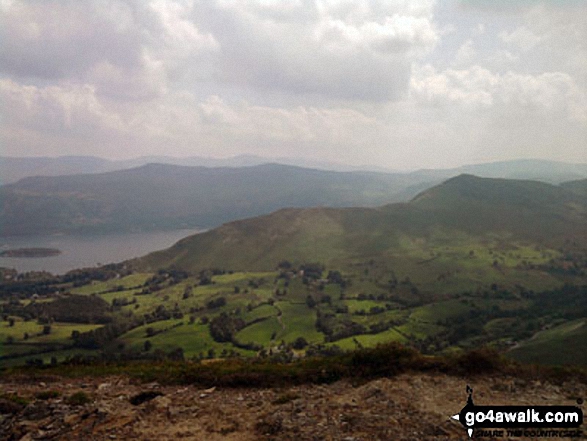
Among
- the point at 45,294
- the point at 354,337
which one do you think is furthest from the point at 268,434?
the point at 45,294

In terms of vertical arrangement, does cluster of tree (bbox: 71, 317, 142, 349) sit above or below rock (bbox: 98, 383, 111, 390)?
below

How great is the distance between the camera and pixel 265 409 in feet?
51.9

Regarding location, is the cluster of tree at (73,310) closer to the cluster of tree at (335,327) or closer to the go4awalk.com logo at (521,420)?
the cluster of tree at (335,327)

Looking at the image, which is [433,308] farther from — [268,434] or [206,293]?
[268,434]

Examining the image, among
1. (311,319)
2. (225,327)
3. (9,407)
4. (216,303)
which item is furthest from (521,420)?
(216,303)

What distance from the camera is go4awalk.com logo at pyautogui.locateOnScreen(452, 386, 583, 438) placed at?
44.0ft

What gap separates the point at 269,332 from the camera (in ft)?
416

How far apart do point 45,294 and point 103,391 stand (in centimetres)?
22353

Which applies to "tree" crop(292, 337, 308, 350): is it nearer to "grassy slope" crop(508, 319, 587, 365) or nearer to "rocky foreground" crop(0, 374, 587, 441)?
"grassy slope" crop(508, 319, 587, 365)

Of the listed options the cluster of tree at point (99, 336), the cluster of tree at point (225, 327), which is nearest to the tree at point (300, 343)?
the cluster of tree at point (225, 327)

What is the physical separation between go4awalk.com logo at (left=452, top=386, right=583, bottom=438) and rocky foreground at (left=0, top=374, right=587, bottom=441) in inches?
22.2

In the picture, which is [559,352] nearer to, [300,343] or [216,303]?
[300,343]

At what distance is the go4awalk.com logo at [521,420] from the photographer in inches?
528

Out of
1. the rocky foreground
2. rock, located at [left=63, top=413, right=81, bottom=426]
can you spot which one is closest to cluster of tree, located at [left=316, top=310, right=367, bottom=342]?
the rocky foreground
